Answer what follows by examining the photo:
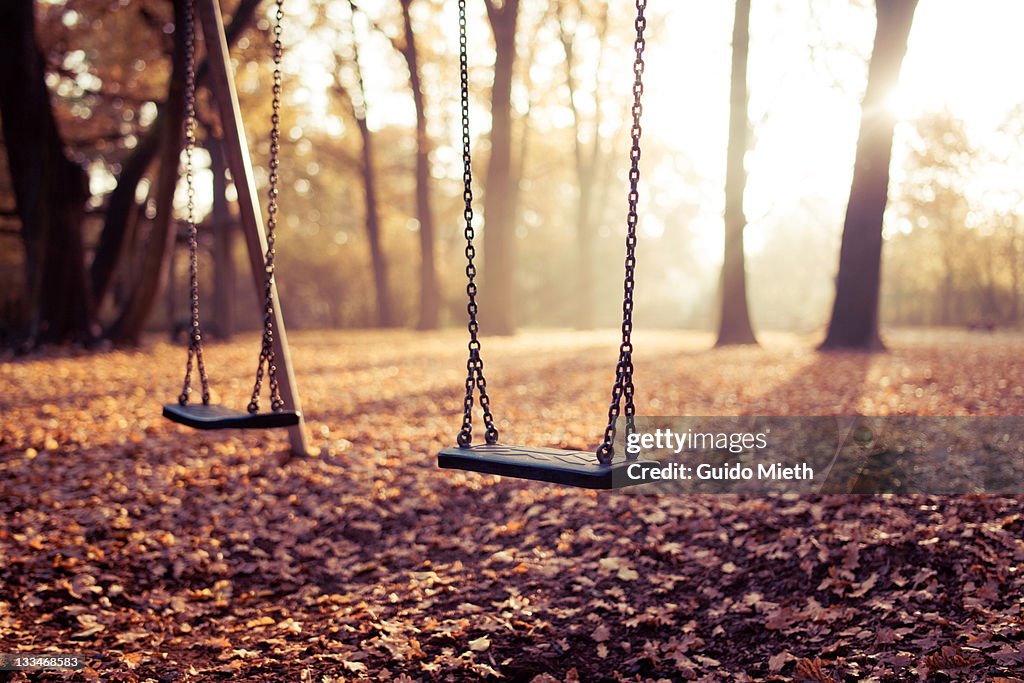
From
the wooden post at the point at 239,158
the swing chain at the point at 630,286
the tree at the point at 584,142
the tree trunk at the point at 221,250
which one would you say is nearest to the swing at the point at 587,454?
the swing chain at the point at 630,286

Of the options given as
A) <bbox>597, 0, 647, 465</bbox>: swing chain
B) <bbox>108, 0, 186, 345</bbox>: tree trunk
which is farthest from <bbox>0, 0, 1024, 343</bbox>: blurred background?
<bbox>597, 0, 647, 465</bbox>: swing chain

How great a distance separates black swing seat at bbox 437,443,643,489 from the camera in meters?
3.62

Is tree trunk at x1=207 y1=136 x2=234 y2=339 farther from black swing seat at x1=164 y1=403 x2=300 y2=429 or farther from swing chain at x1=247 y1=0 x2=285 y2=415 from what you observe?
black swing seat at x1=164 y1=403 x2=300 y2=429

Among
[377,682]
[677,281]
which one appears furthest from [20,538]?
[677,281]

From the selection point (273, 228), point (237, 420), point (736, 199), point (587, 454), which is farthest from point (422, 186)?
point (587, 454)

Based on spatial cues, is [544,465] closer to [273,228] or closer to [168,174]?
[273,228]

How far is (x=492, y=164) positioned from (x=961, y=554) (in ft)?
59.5

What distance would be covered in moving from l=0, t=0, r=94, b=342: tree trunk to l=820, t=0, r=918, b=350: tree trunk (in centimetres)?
1309

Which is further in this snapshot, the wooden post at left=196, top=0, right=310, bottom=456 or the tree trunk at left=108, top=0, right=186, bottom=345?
the tree trunk at left=108, top=0, right=186, bottom=345

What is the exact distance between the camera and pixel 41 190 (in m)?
13.9

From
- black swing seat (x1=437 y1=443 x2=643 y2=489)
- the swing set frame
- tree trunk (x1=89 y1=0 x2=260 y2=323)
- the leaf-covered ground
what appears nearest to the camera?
black swing seat (x1=437 y1=443 x2=643 y2=489)

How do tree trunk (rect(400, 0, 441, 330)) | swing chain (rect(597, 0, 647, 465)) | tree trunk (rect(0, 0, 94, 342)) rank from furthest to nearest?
tree trunk (rect(400, 0, 441, 330)) → tree trunk (rect(0, 0, 94, 342)) → swing chain (rect(597, 0, 647, 465))

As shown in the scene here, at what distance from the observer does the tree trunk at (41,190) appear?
13258 mm

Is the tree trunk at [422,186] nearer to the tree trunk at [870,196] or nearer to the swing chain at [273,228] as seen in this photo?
the tree trunk at [870,196]
